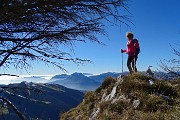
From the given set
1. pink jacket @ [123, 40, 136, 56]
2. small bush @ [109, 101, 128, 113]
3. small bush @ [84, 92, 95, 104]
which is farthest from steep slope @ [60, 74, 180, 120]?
pink jacket @ [123, 40, 136, 56]

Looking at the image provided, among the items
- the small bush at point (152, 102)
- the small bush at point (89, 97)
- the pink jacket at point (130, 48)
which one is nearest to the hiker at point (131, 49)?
the pink jacket at point (130, 48)

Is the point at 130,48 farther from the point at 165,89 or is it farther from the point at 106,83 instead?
the point at 106,83

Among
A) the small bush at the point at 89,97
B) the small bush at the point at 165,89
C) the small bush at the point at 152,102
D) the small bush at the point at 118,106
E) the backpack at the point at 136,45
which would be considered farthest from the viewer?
the small bush at the point at 89,97

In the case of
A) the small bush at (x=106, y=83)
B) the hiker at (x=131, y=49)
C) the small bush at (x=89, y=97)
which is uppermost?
the hiker at (x=131, y=49)

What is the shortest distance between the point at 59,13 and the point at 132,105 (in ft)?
27.1

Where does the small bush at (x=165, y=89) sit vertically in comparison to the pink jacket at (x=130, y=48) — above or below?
below

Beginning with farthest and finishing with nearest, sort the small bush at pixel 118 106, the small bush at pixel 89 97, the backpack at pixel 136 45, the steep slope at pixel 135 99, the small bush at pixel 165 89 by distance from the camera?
the small bush at pixel 89 97 → the backpack at pixel 136 45 → the small bush at pixel 165 89 → the small bush at pixel 118 106 → the steep slope at pixel 135 99

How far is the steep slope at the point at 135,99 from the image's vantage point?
1110 cm

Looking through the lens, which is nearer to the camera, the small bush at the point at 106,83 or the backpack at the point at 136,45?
the backpack at the point at 136,45

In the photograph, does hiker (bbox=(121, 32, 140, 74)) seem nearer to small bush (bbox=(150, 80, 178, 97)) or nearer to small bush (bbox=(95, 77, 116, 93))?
small bush (bbox=(150, 80, 178, 97))


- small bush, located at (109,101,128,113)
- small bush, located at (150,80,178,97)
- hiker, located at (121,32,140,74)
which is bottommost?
small bush, located at (109,101,128,113)

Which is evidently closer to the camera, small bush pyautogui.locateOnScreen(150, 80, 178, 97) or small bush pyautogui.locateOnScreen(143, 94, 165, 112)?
small bush pyautogui.locateOnScreen(143, 94, 165, 112)

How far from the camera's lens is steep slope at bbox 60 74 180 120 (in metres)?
11.1

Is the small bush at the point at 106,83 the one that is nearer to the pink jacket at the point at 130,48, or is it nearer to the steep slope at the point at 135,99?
the steep slope at the point at 135,99
